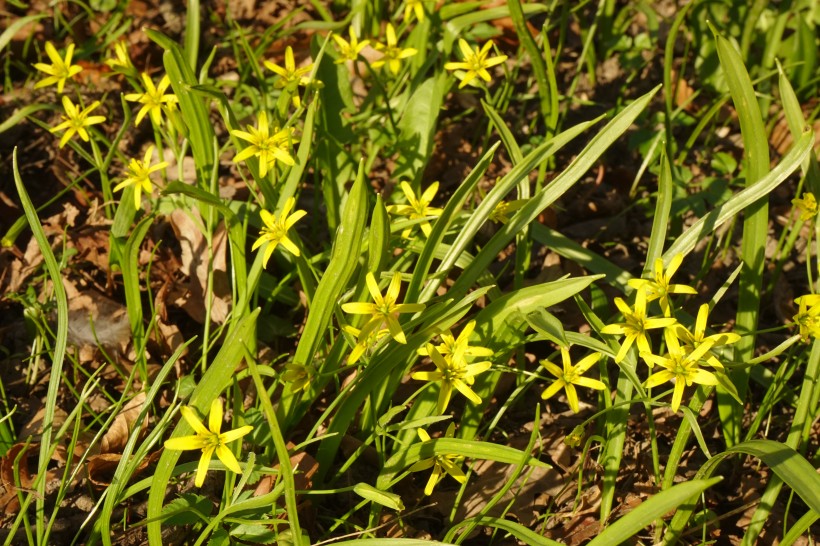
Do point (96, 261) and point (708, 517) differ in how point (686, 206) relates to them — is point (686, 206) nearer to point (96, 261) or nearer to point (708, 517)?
point (708, 517)

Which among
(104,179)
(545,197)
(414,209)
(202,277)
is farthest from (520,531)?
(104,179)

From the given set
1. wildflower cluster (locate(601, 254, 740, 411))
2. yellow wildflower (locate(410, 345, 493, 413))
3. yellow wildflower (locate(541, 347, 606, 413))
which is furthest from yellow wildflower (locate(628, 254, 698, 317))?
yellow wildflower (locate(410, 345, 493, 413))

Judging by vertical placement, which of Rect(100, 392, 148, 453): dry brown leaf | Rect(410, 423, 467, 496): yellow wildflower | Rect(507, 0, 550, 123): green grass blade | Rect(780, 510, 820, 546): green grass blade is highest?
Rect(507, 0, 550, 123): green grass blade

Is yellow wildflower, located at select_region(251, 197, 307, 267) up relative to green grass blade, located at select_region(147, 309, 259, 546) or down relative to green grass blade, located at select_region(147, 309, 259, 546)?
up

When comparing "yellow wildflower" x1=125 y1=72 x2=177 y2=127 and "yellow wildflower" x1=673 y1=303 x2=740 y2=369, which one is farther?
"yellow wildflower" x1=125 y1=72 x2=177 y2=127

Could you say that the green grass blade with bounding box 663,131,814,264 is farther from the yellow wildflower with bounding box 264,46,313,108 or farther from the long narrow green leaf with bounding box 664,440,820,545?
the yellow wildflower with bounding box 264,46,313,108

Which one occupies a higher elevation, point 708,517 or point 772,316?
point 772,316

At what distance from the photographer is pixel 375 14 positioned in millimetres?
3092

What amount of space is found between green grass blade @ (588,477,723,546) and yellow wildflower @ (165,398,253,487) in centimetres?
82

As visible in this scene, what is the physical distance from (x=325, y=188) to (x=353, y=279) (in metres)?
0.58

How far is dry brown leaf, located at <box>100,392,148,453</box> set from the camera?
2.22 metres

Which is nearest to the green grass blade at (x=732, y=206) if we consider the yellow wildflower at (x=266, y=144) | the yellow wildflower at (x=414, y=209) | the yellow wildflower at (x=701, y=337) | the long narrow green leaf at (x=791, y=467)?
the yellow wildflower at (x=701, y=337)

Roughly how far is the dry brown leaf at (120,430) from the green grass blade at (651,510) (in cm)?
135

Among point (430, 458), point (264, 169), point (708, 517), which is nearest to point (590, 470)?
point (708, 517)
